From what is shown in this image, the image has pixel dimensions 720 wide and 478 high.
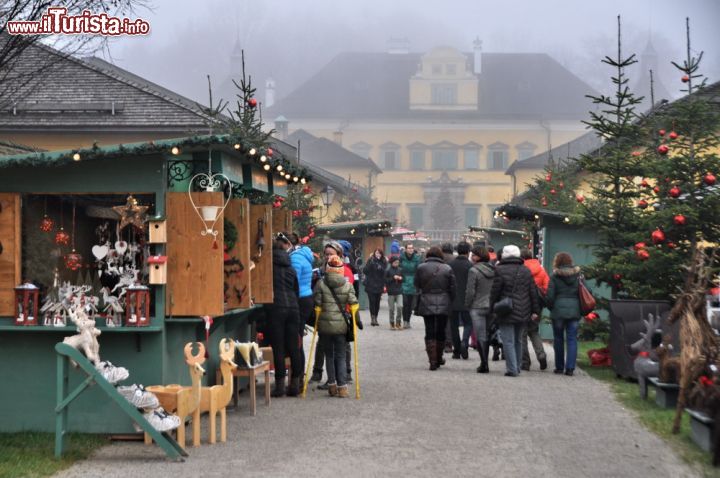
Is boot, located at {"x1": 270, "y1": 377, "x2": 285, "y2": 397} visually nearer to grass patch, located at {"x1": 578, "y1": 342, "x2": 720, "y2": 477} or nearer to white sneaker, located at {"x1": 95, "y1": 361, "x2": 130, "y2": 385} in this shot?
grass patch, located at {"x1": 578, "y1": 342, "x2": 720, "y2": 477}

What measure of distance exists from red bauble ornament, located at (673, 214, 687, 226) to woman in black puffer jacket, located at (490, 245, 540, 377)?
2.12 metres

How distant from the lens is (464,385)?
53.2 ft

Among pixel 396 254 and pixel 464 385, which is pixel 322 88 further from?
pixel 464 385

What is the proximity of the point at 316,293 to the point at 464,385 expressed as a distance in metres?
2.47

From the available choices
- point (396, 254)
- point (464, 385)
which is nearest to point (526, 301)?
point (464, 385)

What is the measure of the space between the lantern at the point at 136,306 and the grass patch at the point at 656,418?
5.00m

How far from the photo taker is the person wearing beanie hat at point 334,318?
1504cm

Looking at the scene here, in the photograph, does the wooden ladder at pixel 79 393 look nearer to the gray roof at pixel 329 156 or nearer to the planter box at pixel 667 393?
the planter box at pixel 667 393

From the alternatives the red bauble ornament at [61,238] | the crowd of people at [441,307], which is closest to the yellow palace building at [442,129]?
the crowd of people at [441,307]

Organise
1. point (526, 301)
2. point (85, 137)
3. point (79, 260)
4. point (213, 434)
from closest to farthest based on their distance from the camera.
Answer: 1. point (213, 434)
2. point (79, 260)
3. point (526, 301)
4. point (85, 137)

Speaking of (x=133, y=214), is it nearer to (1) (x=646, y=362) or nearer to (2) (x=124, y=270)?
(2) (x=124, y=270)

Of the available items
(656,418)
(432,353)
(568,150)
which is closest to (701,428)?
(656,418)

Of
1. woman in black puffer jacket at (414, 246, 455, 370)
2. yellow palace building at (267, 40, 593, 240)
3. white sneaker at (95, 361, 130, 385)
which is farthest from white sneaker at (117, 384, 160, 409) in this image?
yellow palace building at (267, 40, 593, 240)

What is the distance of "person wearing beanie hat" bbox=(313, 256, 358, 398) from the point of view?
1504cm
